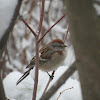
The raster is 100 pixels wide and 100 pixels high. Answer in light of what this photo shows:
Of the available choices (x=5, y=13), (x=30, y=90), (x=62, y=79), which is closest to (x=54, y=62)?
(x=30, y=90)

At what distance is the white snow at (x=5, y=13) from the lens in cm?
78

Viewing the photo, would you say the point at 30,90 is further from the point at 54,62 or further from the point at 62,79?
the point at 62,79

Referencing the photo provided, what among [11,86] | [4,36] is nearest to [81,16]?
[4,36]

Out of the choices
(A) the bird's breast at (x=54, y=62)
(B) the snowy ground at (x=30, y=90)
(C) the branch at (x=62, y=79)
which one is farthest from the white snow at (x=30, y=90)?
(C) the branch at (x=62, y=79)

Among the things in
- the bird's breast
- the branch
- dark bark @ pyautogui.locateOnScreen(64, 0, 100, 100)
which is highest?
dark bark @ pyautogui.locateOnScreen(64, 0, 100, 100)

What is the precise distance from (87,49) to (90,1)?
15 cm

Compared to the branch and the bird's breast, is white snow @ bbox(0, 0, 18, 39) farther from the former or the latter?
the bird's breast

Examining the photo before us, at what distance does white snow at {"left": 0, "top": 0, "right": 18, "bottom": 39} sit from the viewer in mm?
779

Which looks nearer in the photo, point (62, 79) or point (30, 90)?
point (62, 79)

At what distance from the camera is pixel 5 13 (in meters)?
0.86

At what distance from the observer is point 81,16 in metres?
0.59

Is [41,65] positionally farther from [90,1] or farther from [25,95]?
[90,1]

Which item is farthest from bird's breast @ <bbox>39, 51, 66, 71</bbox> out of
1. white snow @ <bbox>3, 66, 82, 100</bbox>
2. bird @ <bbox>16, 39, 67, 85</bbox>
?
white snow @ <bbox>3, 66, 82, 100</bbox>

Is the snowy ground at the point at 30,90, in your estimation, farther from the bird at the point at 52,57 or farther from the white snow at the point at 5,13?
the white snow at the point at 5,13
